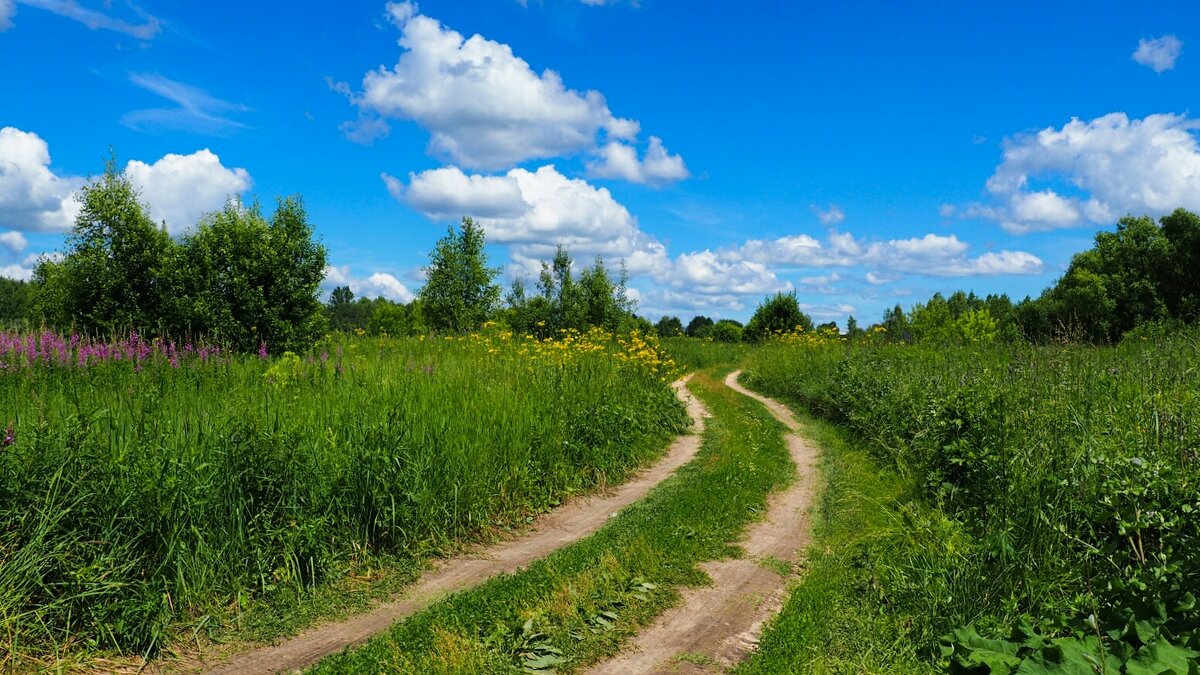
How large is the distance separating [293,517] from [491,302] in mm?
27151

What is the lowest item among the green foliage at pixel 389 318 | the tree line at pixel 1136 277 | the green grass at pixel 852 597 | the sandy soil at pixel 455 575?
the sandy soil at pixel 455 575

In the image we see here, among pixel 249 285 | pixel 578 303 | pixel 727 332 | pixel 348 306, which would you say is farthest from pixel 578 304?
pixel 348 306

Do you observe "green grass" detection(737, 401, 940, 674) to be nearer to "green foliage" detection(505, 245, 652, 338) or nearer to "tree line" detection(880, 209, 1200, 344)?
"green foliage" detection(505, 245, 652, 338)

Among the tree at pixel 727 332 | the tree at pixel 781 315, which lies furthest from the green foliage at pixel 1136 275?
the tree at pixel 727 332

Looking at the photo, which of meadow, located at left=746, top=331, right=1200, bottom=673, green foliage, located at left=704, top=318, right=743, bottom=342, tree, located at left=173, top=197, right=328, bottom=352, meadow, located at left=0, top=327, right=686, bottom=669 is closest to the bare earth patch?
meadow, located at left=746, top=331, right=1200, bottom=673

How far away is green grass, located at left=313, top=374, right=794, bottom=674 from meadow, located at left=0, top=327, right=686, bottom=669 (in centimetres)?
122

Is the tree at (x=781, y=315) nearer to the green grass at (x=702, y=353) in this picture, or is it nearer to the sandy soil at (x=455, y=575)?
the green grass at (x=702, y=353)

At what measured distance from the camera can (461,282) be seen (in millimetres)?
31812

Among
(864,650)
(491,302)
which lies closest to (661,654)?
(864,650)

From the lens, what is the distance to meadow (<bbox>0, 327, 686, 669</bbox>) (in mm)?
4715

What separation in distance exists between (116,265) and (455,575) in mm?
18932

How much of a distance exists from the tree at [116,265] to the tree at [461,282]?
12.7m

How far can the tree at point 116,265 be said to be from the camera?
19.5m

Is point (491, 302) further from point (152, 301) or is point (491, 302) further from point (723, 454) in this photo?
point (723, 454)
